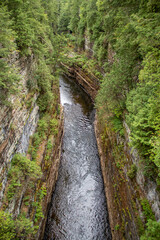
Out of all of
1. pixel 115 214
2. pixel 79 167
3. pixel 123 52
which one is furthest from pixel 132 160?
pixel 123 52

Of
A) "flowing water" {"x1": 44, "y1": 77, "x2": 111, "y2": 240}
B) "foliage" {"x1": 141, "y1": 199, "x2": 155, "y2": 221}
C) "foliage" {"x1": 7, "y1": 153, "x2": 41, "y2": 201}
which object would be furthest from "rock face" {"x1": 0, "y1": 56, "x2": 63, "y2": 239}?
"foliage" {"x1": 141, "y1": 199, "x2": 155, "y2": 221}

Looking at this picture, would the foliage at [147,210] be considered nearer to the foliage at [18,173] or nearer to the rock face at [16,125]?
the foliage at [18,173]

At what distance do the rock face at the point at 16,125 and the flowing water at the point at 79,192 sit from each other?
5.40 meters

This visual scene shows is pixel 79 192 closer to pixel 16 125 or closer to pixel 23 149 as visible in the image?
pixel 23 149

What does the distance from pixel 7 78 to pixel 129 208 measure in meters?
9.43

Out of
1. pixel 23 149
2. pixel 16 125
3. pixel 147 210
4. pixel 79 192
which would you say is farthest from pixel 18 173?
pixel 79 192

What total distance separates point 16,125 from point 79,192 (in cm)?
806

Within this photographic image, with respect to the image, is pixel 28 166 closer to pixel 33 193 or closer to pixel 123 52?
pixel 33 193

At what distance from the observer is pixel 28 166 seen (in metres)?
7.68

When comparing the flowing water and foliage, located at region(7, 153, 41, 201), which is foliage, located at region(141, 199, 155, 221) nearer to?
the flowing water

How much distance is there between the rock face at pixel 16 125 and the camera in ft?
20.6

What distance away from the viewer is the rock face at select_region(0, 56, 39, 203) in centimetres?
Result: 628

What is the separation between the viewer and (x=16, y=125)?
301 inches

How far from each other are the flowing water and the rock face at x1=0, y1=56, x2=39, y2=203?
5.40m
